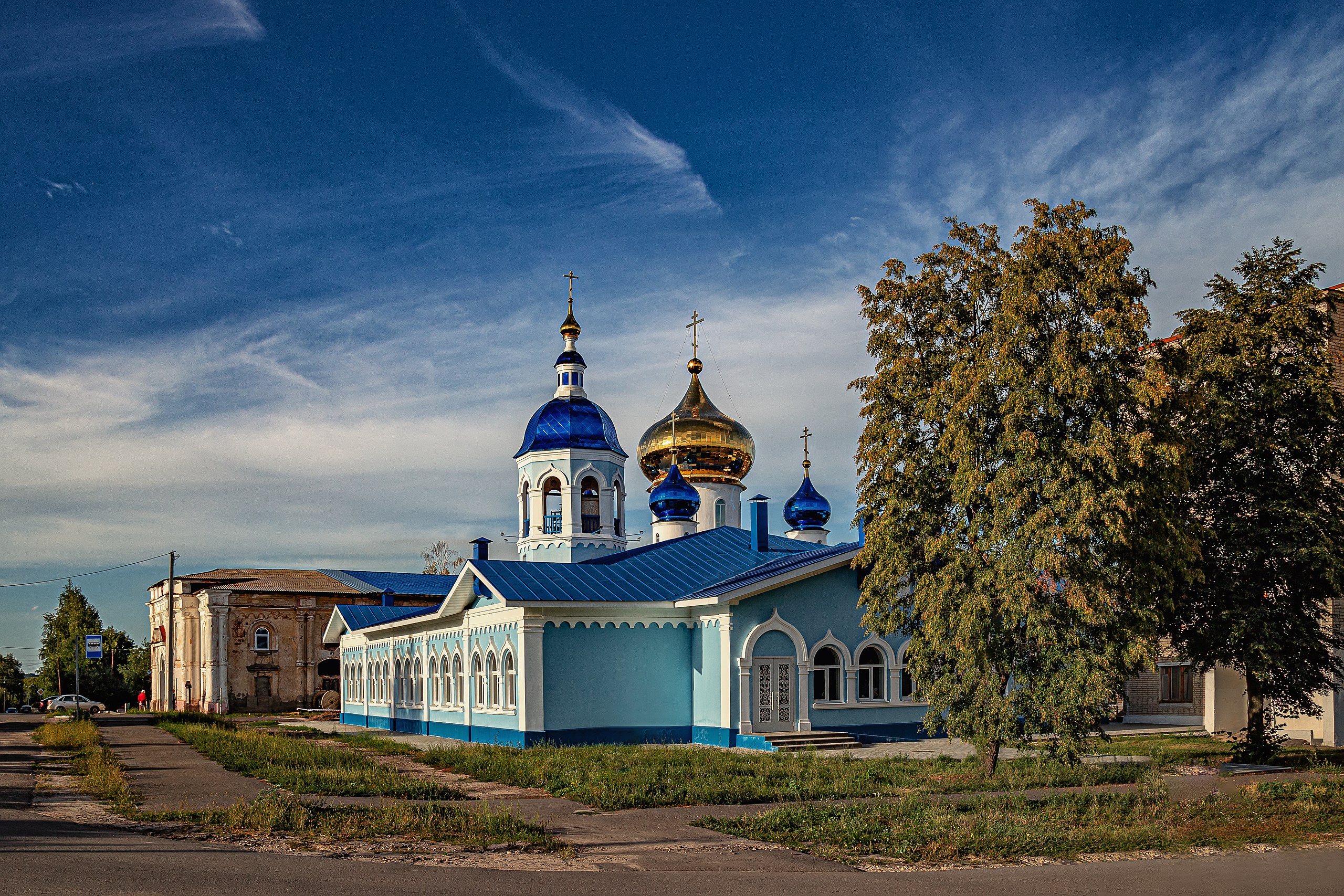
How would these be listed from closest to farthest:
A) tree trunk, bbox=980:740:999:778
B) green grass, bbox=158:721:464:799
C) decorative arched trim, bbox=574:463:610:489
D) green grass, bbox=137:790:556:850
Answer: green grass, bbox=137:790:556:850 < green grass, bbox=158:721:464:799 < tree trunk, bbox=980:740:999:778 < decorative arched trim, bbox=574:463:610:489

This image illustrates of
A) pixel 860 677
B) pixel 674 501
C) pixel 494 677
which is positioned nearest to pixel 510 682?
pixel 494 677

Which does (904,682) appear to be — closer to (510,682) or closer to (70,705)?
(510,682)

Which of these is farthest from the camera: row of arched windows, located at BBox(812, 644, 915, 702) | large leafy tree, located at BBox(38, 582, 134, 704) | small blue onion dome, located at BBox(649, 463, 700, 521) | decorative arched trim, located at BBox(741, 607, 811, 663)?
large leafy tree, located at BBox(38, 582, 134, 704)

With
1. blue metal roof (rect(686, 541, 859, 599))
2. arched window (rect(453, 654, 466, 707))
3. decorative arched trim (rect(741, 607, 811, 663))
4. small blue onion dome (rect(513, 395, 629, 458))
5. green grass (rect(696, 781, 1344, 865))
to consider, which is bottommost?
arched window (rect(453, 654, 466, 707))

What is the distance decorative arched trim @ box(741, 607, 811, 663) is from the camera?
22500mm

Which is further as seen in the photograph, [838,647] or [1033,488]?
[838,647]

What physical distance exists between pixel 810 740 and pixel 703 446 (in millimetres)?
14530

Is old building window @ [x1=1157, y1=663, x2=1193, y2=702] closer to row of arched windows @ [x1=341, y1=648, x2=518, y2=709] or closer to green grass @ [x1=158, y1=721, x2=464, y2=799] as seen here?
row of arched windows @ [x1=341, y1=648, x2=518, y2=709]

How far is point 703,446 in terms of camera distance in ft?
117

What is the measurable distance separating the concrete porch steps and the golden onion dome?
1379cm

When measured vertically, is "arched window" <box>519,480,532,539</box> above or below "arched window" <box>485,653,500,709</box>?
above

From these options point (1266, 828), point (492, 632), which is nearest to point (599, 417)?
point (492, 632)

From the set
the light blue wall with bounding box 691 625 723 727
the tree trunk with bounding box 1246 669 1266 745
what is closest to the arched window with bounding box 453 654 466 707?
the light blue wall with bounding box 691 625 723 727

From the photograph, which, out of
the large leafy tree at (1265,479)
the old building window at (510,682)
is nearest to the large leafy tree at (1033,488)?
the large leafy tree at (1265,479)
